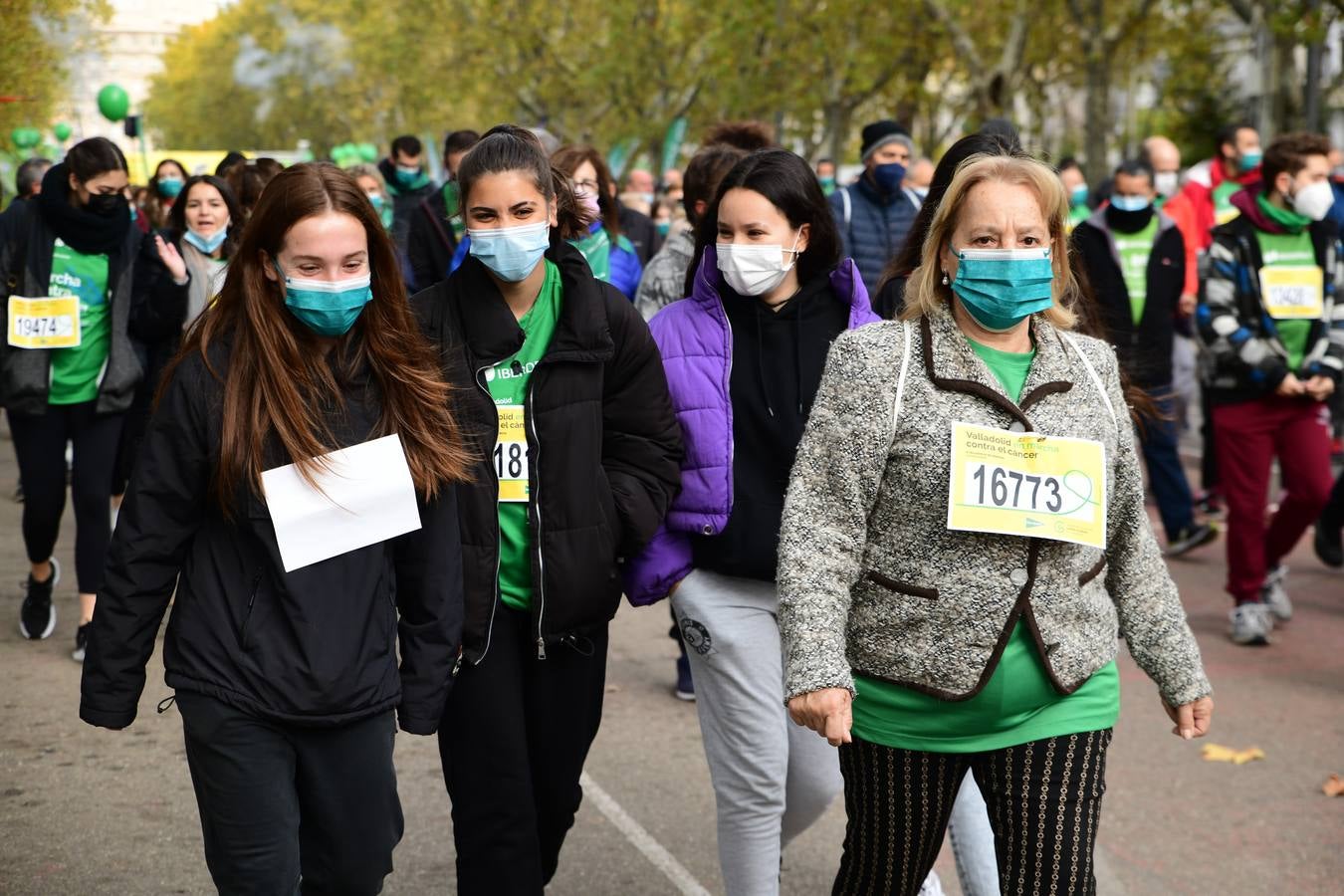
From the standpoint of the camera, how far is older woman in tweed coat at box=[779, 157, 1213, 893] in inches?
127

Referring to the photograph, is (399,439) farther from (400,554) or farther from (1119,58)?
(1119,58)

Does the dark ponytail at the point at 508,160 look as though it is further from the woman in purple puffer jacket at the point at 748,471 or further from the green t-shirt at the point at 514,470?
the woman in purple puffer jacket at the point at 748,471

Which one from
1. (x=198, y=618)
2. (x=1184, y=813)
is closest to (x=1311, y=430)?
(x=1184, y=813)

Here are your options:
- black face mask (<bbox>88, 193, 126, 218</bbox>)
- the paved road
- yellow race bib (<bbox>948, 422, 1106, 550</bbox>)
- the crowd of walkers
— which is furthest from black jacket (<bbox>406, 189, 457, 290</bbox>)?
yellow race bib (<bbox>948, 422, 1106, 550</bbox>)

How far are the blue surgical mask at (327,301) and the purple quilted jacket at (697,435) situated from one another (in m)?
0.98

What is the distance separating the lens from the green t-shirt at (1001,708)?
10.6 ft

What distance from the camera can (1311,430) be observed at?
7.81 m

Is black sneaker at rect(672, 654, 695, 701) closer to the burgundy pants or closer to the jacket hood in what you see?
the burgundy pants

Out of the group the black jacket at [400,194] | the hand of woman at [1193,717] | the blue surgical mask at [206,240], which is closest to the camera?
the hand of woman at [1193,717]

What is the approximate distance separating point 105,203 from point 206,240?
1.61 ft

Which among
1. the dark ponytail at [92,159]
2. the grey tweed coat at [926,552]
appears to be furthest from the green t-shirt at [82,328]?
the grey tweed coat at [926,552]

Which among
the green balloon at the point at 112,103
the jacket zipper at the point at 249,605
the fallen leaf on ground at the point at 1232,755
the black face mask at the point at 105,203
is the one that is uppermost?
the green balloon at the point at 112,103

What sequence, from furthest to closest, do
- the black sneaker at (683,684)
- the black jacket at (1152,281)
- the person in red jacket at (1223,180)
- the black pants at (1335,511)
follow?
the person in red jacket at (1223,180) < the black jacket at (1152,281) < the black pants at (1335,511) < the black sneaker at (683,684)

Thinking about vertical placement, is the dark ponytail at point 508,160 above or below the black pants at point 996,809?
above
